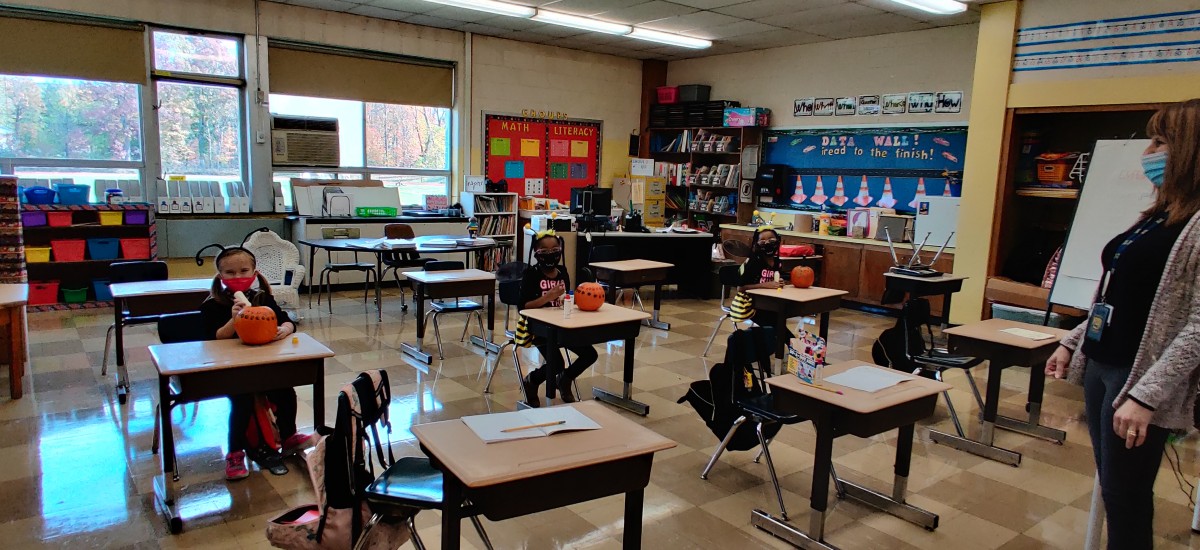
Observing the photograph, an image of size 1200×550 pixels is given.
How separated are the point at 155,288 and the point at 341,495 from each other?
3.55 metres

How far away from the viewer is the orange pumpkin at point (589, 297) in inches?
182

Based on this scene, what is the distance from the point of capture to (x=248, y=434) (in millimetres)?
3816

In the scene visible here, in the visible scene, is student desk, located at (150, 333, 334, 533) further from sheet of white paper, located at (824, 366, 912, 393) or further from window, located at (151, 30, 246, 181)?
window, located at (151, 30, 246, 181)

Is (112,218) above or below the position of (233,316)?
above

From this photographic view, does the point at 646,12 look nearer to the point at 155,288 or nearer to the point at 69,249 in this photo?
the point at 155,288

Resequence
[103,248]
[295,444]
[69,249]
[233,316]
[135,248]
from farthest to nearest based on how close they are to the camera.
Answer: [135,248]
[103,248]
[69,249]
[295,444]
[233,316]

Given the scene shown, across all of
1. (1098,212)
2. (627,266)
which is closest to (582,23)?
(627,266)

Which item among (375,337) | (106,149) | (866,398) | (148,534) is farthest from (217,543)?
(106,149)

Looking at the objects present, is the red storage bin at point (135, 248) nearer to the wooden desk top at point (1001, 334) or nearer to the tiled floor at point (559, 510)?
the tiled floor at point (559, 510)

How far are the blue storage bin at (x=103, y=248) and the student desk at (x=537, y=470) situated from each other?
678cm

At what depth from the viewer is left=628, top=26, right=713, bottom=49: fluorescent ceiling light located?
9.26 meters

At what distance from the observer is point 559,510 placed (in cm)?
344

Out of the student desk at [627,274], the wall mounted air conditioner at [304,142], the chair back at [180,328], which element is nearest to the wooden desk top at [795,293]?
the student desk at [627,274]

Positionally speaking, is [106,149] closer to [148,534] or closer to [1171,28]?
[148,534]
